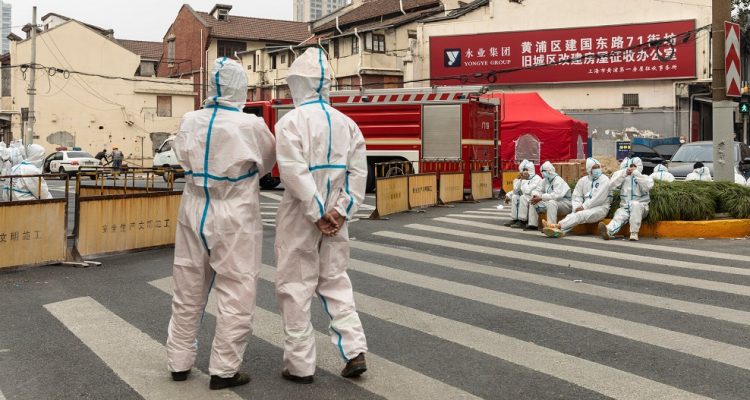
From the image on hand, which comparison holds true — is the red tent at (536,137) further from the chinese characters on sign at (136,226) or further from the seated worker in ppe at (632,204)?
the chinese characters on sign at (136,226)

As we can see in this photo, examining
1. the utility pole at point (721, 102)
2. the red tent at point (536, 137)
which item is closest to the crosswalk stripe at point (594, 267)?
the utility pole at point (721, 102)

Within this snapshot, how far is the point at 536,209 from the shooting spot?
43.0 feet

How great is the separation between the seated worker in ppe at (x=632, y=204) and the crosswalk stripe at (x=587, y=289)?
323cm

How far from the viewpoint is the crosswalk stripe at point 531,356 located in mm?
4539

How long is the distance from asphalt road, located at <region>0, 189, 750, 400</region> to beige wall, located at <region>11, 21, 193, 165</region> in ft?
139

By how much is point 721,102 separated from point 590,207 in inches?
111

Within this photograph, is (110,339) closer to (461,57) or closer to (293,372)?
(293,372)

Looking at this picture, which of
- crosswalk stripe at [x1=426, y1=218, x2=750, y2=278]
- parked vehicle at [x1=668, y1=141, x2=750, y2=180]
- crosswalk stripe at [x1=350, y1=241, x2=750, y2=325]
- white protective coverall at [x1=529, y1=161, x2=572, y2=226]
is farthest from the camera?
parked vehicle at [x1=668, y1=141, x2=750, y2=180]

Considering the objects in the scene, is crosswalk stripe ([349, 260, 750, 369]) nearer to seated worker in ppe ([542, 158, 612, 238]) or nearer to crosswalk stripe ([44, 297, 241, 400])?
crosswalk stripe ([44, 297, 241, 400])

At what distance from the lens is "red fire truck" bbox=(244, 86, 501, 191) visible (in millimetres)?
20828

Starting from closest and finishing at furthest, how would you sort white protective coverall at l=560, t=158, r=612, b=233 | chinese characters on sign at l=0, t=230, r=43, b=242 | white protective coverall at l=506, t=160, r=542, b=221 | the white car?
chinese characters on sign at l=0, t=230, r=43, b=242
white protective coverall at l=560, t=158, r=612, b=233
white protective coverall at l=506, t=160, r=542, b=221
the white car

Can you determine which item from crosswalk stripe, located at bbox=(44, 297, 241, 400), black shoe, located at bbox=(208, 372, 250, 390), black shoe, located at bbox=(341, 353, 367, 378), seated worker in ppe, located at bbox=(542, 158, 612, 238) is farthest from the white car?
black shoe, located at bbox=(341, 353, 367, 378)

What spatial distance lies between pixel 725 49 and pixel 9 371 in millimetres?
11334

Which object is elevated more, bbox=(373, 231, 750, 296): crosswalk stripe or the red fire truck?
A: the red fire truck
